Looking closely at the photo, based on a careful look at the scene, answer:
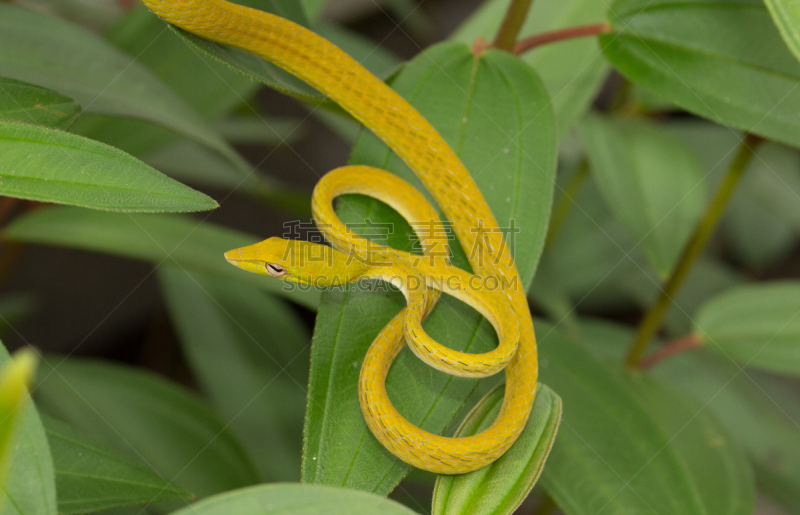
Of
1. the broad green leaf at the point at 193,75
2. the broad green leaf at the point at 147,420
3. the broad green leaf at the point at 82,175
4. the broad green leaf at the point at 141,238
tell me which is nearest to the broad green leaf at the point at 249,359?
the broad green leaf at the point at 147,420

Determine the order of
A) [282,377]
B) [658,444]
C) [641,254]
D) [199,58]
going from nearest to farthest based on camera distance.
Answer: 1. [658,444]
2. [199,58]
3. [282,377]
4. [641,254]

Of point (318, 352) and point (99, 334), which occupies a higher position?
point (318, 352)

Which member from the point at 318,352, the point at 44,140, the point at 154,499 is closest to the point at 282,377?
the point at 154,499

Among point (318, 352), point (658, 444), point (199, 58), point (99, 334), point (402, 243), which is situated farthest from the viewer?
point (99, 334)

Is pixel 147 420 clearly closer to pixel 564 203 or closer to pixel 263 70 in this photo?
pixel 263 70

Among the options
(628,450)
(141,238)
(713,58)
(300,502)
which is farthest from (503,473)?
(141,238)

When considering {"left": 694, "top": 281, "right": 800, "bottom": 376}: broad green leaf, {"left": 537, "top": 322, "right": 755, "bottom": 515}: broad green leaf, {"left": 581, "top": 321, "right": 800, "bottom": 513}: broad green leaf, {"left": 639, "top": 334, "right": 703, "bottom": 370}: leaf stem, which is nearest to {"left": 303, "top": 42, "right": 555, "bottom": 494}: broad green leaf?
{"left": 537, "top": 322, "right": 755, "bottom": 515}: broad green leaf

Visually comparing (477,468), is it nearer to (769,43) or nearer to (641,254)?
(769,43)
